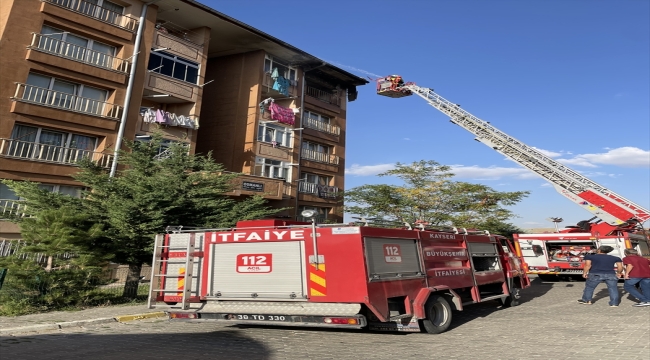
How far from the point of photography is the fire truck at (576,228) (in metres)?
16.5

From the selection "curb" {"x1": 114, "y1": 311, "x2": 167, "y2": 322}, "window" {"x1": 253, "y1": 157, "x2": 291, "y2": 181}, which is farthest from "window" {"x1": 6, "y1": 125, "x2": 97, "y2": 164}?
"curb" {"x1": 114, "y1": 311, "x2": 167, "y2": 322}

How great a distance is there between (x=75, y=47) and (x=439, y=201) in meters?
21.1

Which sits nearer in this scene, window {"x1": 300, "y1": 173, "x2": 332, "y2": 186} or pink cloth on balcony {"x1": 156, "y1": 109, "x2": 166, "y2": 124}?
pink cloth on balcony {"x1": 156, "y1": 109, "x2": 166, "y2": 124}

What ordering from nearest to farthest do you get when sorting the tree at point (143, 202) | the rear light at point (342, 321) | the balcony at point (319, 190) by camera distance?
the rear light at point (342, 321), the tree at point (143, 202), the balcony at point (319, 190)

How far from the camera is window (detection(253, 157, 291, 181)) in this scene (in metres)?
25.4

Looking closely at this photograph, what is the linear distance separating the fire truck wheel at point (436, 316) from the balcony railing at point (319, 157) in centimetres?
2187

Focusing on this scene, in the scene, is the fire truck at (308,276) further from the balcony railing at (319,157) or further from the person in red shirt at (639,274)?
the balcony railing at (319,157)

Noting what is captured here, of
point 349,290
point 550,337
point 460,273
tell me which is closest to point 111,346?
point 349,290

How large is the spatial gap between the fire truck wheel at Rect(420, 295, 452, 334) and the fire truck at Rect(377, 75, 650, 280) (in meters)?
10.7

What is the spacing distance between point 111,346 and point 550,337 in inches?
292

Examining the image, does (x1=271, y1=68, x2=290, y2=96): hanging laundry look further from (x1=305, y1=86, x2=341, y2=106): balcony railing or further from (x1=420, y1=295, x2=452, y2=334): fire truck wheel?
(x1=420, y1=295, x2=452, y2=334): fire truck wheel

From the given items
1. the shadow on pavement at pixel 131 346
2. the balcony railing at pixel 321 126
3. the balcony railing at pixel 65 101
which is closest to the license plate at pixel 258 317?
the shadow on pavement at pixel 131 346

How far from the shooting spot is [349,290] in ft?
20.5

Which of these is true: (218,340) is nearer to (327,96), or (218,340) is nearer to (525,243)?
(525,243)
